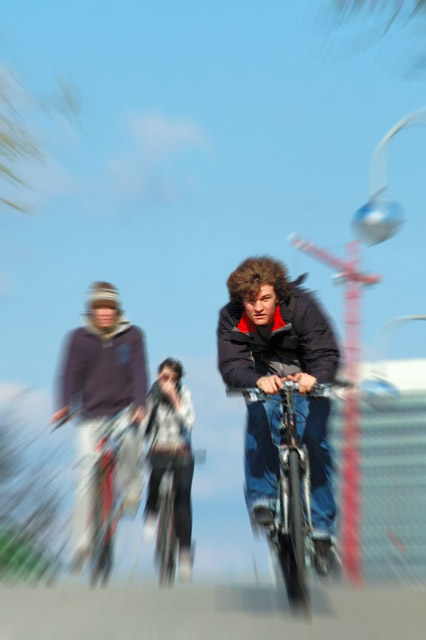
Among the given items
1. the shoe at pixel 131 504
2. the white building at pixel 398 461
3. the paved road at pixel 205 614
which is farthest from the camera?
the white building at pixel 398 461

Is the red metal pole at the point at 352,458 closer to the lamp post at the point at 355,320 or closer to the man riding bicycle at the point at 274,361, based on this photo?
the lamp post at the point at 355,320

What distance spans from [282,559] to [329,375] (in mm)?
967

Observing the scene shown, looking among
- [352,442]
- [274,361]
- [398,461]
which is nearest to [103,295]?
[274,361]

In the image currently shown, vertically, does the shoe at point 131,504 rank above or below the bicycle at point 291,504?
below

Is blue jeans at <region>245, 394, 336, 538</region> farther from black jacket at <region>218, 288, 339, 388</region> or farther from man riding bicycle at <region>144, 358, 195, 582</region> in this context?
man riding bicycle at <region>144, 358, 195, 582</region>

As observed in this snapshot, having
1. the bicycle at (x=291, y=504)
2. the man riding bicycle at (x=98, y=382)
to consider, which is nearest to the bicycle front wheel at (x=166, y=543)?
the man riding bicycle at (x=98, y=382)

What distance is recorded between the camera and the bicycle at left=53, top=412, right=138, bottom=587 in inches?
384

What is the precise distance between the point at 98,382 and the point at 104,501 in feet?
2.96

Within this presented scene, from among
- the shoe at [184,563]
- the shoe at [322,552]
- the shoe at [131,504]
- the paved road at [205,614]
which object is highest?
the shoe at [322,552]

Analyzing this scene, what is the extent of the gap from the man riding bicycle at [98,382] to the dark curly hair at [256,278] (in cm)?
289

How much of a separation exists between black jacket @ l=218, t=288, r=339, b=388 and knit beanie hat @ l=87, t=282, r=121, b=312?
2797 millimetres

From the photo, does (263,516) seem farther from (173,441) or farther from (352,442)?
(352,442)

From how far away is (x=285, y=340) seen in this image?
23.4 feet

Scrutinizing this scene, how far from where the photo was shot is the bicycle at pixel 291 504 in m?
6.52
